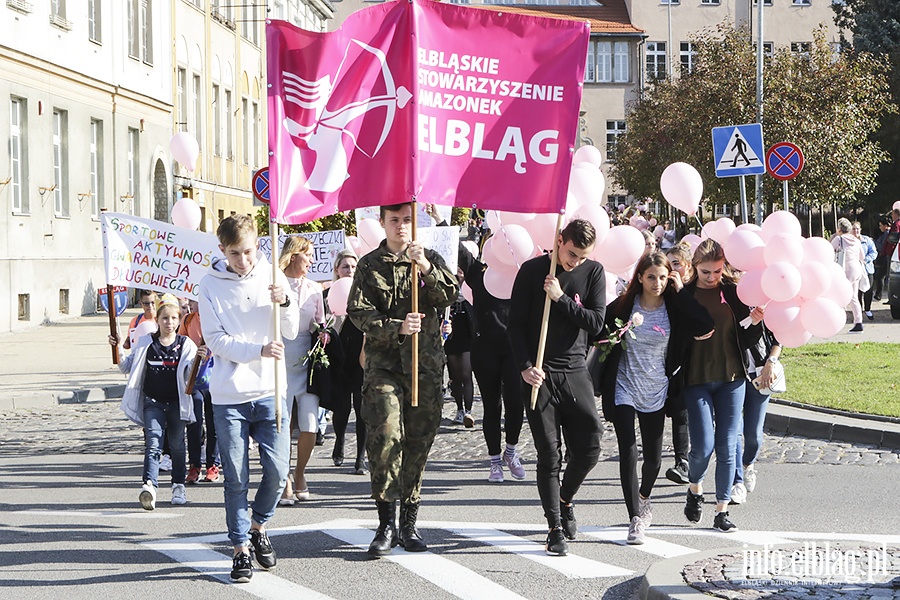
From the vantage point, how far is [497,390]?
10.2 meters

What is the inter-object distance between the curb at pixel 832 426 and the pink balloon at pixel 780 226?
3.28 metres

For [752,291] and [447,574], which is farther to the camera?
[752,291]

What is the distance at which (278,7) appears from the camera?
55.0m

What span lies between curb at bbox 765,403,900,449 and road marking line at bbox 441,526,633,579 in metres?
4.79

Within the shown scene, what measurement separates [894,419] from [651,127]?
3956 cm

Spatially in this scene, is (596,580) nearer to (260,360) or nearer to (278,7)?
(260,360)

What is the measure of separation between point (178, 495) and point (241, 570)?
99.2 inches

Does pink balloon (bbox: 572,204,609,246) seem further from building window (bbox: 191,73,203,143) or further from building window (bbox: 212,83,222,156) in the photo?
building window (bbox: 212,83,222,156)

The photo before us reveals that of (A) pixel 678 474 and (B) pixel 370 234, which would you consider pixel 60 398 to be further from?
(A) pixel 678 474

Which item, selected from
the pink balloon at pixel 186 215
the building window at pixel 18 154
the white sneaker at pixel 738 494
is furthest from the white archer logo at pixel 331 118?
the building window at pixel 18 154

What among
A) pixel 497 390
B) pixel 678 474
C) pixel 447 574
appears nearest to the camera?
pixel 447 574

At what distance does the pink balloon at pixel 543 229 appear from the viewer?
29.3 feet

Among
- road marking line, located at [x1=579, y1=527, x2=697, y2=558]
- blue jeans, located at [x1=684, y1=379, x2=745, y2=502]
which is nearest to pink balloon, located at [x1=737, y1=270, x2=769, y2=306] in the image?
blue jeans, located at [x1=684, y1=379, x2=745, y2=502]

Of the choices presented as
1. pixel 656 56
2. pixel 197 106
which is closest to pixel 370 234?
pixel 197 106
